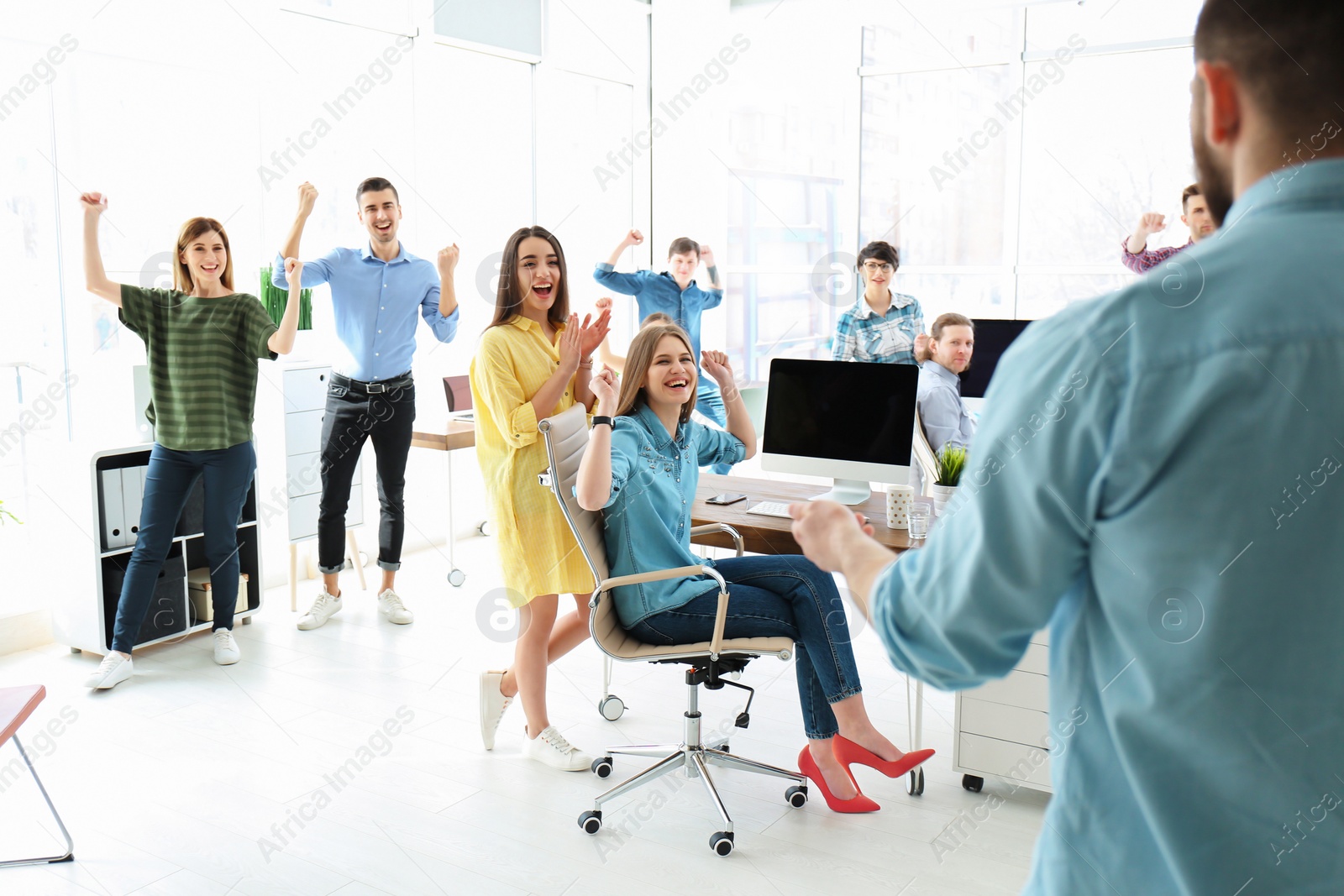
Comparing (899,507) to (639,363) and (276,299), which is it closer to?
(639,363)

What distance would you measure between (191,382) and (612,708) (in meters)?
1.93

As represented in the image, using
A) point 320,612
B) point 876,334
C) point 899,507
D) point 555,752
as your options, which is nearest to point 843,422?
point 899,507

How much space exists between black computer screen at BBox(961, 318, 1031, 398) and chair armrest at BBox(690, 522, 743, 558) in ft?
8.78

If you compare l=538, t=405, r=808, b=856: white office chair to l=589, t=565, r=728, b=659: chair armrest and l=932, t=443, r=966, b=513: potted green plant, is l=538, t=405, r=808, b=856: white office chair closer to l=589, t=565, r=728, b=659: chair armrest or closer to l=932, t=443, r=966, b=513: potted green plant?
l=589, t=565, r=728, b=659: chair armrest

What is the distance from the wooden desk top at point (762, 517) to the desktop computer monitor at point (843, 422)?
0.09 metres

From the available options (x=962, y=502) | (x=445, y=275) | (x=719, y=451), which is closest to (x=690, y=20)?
(x=445, y=275)

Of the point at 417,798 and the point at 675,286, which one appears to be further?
the point at 675,286

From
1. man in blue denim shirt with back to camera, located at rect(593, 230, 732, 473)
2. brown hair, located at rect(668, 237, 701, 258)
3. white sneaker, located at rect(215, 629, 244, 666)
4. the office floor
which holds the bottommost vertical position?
the office floor

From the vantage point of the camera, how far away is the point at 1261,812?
2.32ft

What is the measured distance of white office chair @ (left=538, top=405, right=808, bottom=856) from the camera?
259cm

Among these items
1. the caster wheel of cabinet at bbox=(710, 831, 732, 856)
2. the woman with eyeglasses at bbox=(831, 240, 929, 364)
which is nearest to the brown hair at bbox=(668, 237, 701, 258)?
the woman with eyeglasses at bbox=(831, 240, 929, 364)

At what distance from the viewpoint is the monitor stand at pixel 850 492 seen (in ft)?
10.9

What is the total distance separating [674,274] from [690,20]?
8.44 ft

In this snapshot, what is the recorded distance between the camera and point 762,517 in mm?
3135
